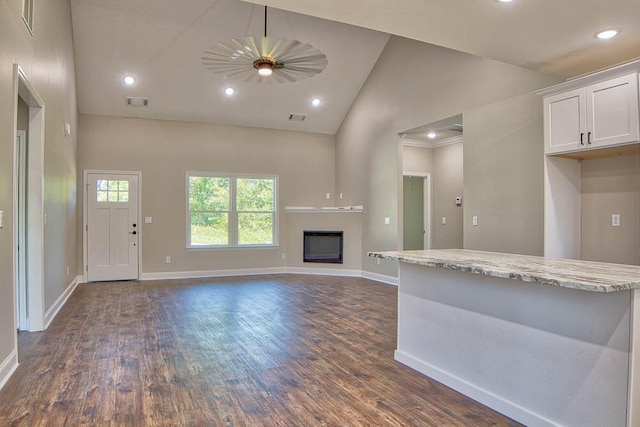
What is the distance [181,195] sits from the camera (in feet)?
24.9

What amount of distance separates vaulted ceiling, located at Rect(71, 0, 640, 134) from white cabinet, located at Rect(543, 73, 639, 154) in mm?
363

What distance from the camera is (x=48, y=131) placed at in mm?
4305

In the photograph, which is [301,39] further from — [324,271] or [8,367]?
[8,367]

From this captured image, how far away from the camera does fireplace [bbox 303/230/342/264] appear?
26.5 feet

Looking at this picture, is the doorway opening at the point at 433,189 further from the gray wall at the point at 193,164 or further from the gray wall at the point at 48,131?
the gray wall at the point at 48,131

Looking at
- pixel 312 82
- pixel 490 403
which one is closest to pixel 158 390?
pixel 490 403

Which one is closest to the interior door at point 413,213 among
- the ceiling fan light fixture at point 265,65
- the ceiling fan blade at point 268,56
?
the ceiling fan blade at point 268,56

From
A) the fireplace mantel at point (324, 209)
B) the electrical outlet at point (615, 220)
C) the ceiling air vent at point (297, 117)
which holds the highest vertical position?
the ceiling air vent at point (297, 117)

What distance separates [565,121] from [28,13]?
14.9 ft

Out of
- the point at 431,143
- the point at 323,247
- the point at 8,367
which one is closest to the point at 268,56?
the point at 8,367

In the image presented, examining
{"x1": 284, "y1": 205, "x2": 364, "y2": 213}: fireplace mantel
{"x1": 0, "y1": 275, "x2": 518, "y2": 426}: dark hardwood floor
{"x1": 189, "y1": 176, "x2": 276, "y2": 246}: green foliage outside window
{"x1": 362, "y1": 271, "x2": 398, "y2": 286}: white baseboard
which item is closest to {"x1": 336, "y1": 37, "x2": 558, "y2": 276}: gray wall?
{"x1": 362, "y1": 271, "x2": 398, "y2": 286}: white baseboard

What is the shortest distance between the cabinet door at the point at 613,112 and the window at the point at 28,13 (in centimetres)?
449

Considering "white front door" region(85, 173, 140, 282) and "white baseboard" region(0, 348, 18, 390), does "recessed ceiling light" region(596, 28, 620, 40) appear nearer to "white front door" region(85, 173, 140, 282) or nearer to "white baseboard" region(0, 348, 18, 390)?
"white baseboard" region(0, 348, 18, 390)

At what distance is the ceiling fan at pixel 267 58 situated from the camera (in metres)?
4.41
